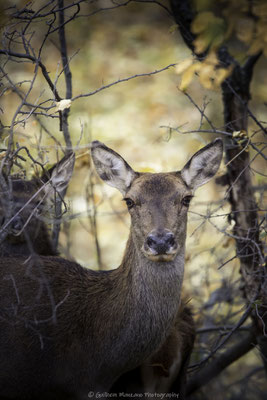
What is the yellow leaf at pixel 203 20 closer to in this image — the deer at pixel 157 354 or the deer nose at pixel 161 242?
the deer at pixel 157 354

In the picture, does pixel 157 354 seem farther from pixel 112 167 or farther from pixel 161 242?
pixel 112 167

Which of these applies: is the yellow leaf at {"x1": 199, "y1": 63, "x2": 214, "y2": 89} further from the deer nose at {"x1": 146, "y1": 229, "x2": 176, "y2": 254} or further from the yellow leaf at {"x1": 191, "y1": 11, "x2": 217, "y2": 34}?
the deer nose at {"x1": 146, "y1": 229, "x2": 176, "y2": 254}

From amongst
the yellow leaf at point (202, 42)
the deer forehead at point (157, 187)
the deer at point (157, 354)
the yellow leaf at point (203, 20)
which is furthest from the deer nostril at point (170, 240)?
the yellow leaf at point (203, 20)

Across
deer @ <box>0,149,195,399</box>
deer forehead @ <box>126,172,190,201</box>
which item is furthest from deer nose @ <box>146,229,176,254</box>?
deer @ <box>0,149,195,399</box>

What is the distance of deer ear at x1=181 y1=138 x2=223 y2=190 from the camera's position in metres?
4.93

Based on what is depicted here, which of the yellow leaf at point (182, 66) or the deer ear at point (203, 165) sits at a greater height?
the yellow leaf at point (182, 66)

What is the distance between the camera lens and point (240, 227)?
5883 mm

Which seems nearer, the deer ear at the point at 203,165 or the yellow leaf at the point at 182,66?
the deer ear at the point at 203,165

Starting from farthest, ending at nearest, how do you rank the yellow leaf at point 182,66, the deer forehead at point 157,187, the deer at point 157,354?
the yellow leaf at point 182,66 < the deer at point 157,354 < the deer forehead at point 157,187

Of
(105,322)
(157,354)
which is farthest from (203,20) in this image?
(157,354)

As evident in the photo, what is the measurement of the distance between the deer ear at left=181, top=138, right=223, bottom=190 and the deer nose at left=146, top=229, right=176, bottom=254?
84cm

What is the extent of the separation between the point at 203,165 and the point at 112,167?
2.69ft

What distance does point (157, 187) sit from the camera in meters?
4.69

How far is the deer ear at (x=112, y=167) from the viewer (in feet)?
16.2
